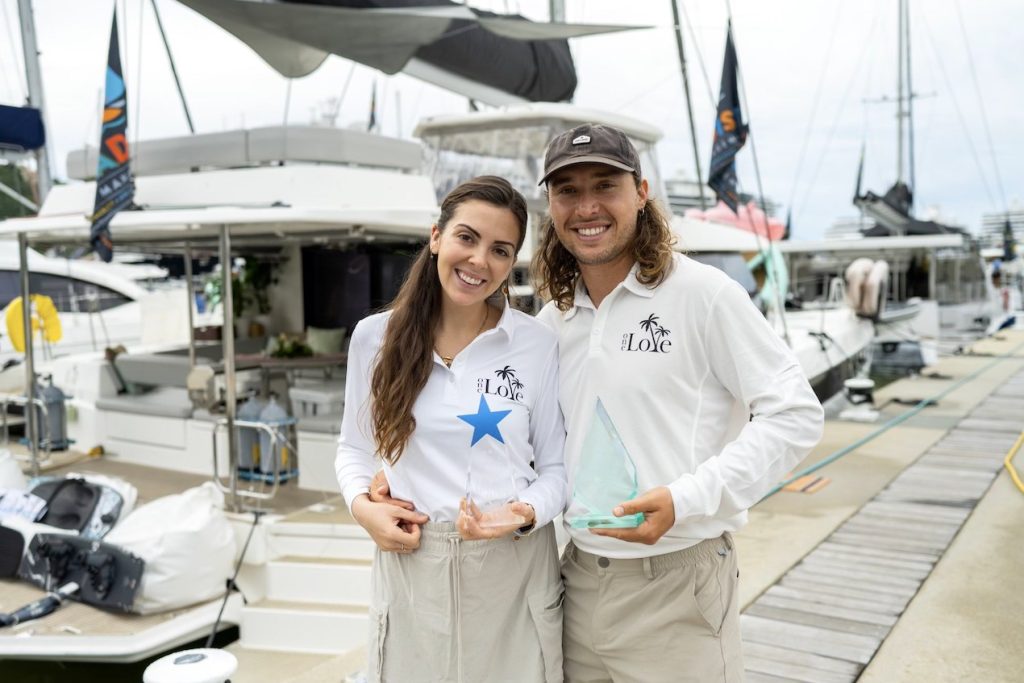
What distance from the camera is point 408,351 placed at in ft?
6.00

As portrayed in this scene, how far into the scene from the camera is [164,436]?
703cm

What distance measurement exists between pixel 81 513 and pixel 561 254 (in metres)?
4.50

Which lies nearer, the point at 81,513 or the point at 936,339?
the point at 81,513

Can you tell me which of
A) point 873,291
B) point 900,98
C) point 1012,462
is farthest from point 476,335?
point 900,98

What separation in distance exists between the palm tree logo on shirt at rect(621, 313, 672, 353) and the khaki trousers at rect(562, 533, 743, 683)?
45 centimetres

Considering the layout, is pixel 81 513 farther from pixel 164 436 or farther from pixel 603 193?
pixel 603 193

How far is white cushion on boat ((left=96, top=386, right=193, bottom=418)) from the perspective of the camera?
695 cm

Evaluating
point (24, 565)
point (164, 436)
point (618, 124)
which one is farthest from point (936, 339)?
point (24, 565)

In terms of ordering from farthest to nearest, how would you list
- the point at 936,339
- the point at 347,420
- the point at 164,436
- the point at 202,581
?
1. the point at 936,339
2. the point at 164,436
3. the point at 202,581
4. the point at 347,420

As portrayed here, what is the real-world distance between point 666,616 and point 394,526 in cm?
62

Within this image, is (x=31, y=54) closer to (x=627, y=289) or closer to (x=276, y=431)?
(x=276, y=431)

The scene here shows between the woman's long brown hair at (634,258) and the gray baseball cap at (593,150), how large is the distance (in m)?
0.11

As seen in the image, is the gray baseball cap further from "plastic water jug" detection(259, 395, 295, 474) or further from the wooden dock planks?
"plastic water jug" detection(259, 395, 295, 474)

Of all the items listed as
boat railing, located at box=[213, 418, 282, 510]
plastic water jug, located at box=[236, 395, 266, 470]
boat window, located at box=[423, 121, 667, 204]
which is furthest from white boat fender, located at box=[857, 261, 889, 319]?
boat railing, located at box=[213, 418, 282, 510]
